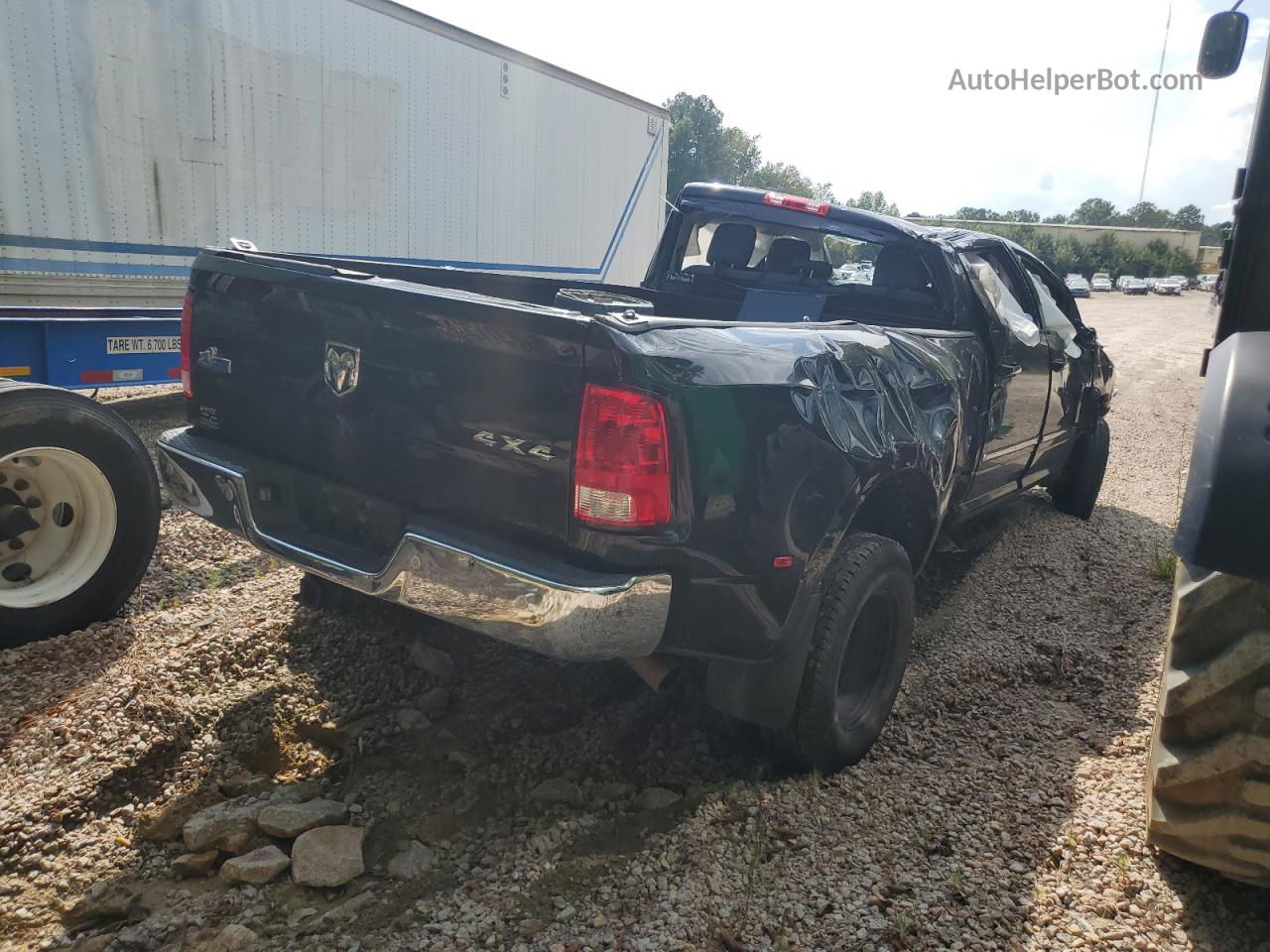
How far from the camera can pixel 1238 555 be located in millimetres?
1898

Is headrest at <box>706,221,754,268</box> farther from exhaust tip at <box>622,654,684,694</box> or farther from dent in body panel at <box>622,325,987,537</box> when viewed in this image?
exhaust tip at <box>622,654,684,694</box>

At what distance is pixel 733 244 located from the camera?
490 cm

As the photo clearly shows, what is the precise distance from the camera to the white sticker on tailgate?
6.96 m

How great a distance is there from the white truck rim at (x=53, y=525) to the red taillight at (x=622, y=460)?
2325 millimetres

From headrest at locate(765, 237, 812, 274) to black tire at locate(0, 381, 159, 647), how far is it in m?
3.05

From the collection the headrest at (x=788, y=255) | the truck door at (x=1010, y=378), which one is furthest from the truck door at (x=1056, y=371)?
the headrest at (x=788, y=255)

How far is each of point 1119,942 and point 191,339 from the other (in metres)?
3.33

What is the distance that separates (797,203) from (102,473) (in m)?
3.28

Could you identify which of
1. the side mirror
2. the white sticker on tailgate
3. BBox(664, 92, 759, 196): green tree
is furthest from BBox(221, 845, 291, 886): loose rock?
BBox(664, 92, 759, 196): green tree

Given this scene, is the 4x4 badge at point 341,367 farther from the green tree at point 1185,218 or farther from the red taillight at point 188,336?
the green tree at point 1185,218

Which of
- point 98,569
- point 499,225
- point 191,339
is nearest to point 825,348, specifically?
point 191,339

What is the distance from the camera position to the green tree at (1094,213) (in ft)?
374

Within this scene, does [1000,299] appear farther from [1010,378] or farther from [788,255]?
[788,255]

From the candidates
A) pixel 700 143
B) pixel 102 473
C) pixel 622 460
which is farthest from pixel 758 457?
pixel 700 143
